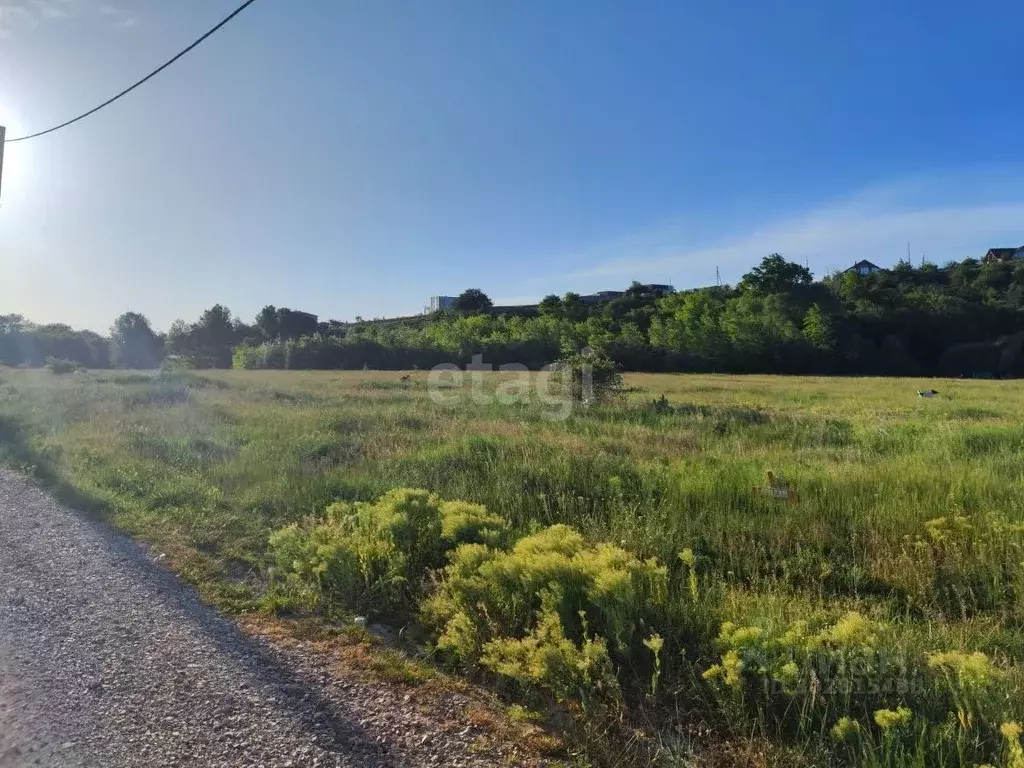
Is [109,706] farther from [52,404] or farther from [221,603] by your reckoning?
[52,404]

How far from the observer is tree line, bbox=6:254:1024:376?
191 feet

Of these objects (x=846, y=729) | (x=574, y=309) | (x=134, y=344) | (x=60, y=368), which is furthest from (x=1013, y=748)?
(x=134, y=344)

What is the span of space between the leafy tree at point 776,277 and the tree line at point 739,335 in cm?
14

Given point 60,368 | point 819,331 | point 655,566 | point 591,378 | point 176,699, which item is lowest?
point 176,699

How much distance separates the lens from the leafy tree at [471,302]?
9651 cm

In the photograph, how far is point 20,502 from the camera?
714 cm

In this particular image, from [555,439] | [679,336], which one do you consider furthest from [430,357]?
[555,439]

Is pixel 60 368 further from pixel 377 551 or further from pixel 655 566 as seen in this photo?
pixel 655 566

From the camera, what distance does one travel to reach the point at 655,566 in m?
3.80

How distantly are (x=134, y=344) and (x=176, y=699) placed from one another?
8839 centimetres

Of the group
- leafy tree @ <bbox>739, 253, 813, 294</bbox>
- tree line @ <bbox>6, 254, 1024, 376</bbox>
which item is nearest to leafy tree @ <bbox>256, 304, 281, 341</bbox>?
tree line @ <bbox>6, 254, 1024, 376</bbox>

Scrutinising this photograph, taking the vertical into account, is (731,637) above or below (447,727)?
above

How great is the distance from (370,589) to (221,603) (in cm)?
102

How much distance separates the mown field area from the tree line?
44235 millimetres
